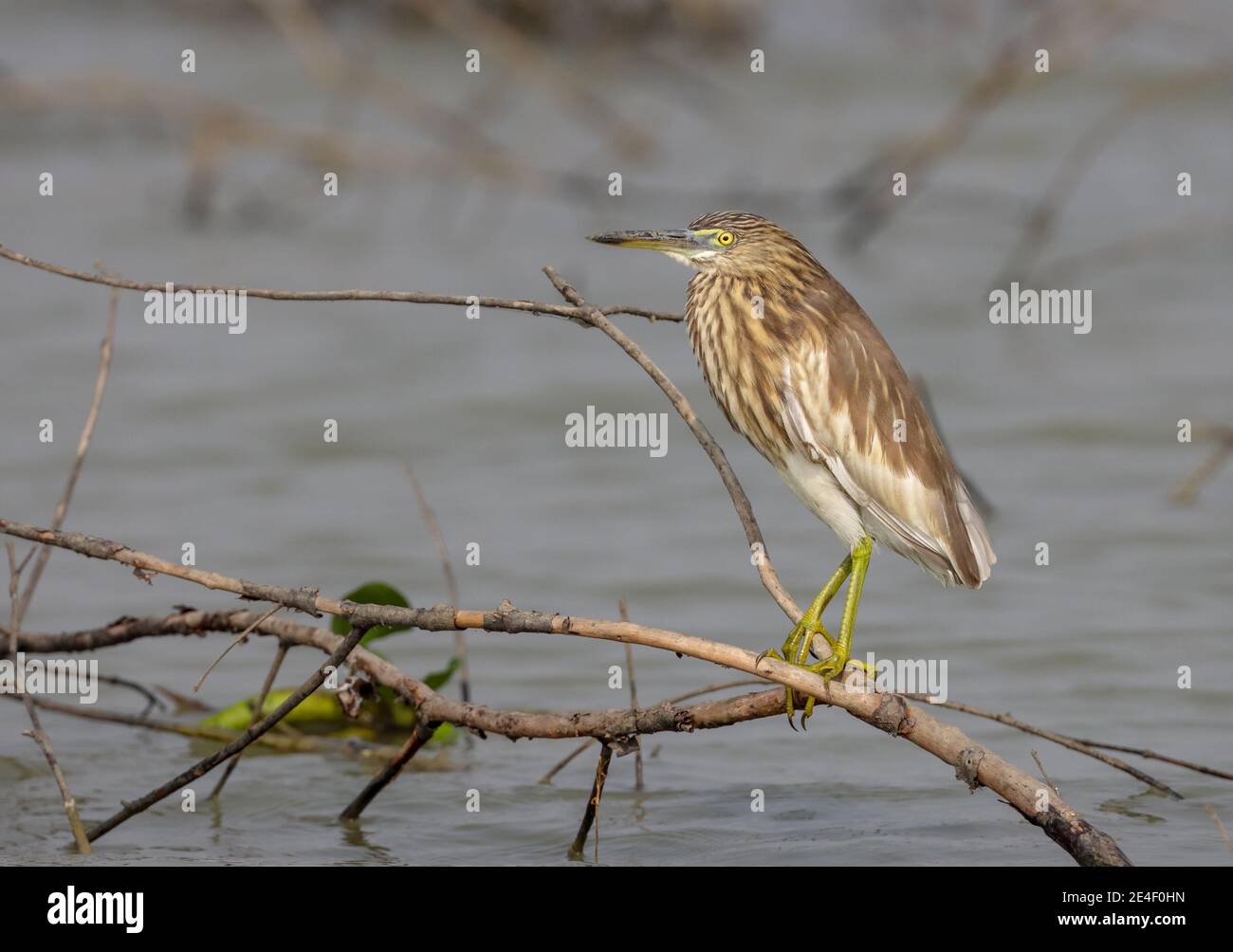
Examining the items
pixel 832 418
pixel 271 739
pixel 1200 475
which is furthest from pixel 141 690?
pixel 1200 475

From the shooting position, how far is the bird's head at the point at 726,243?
18.0 feet

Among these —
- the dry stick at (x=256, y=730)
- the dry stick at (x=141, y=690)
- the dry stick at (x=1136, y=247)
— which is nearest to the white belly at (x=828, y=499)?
the dry stick at (x=256, y=730)

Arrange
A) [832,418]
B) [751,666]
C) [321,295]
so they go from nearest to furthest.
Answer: [751,666] < [321,295] < [832,418]

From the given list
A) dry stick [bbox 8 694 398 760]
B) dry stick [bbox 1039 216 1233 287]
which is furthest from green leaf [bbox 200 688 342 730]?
dry stick [bbox 1039 216 1233 287]

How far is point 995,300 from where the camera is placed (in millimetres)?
12500

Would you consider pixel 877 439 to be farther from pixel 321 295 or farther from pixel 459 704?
pixel 321 295

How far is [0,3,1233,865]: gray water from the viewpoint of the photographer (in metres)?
5.98

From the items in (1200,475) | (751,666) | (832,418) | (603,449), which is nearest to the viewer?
(751,666)

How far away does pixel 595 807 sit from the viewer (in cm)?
497

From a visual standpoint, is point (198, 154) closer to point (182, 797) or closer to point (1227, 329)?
point (1227, 329)

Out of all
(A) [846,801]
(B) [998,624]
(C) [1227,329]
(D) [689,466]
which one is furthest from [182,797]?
(C) [1227,329]

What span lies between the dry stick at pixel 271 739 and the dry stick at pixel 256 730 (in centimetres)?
113

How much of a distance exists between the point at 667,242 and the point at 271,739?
217cm

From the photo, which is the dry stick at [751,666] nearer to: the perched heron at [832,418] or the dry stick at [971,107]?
the perched heron at [832,418]
